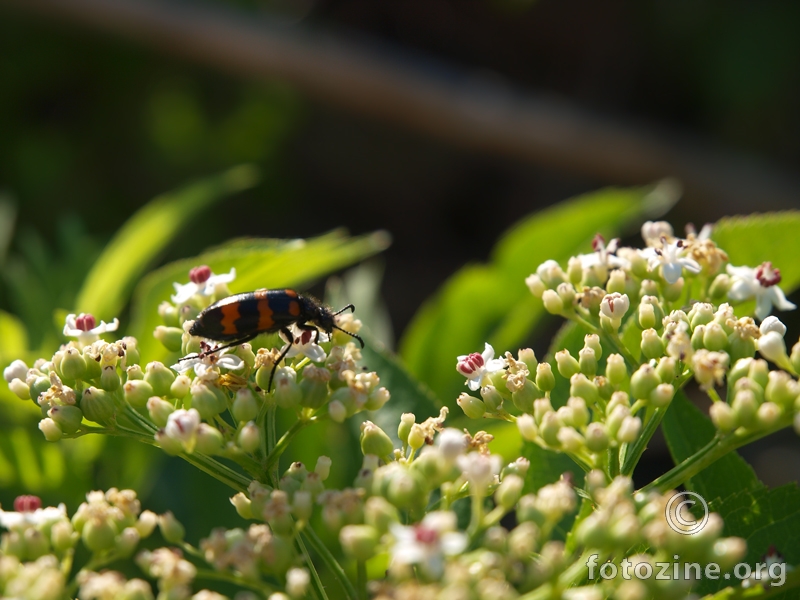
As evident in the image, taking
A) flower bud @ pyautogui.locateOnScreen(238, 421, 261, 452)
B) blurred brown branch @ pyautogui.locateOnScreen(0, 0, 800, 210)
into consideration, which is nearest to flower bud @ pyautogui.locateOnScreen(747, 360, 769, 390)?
flower bud @ pyautogui.locateOnScreen(238, 421, 261, 452)

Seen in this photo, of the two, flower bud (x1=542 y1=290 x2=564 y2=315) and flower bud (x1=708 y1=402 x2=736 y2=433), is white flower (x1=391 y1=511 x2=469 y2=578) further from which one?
flower bud (x1=542 y1=290 x2=564 y2=315)

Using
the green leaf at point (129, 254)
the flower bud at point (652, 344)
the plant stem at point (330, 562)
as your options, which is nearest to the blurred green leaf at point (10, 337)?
the green leaf at point (129, 254)

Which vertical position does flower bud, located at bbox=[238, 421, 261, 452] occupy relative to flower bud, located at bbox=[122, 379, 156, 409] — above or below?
below

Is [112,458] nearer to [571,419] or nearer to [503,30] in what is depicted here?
[571,419]

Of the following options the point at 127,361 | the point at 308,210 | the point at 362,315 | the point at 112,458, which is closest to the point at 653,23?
the point at 308,210

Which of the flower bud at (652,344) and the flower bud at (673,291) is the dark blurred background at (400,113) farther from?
the flower bud at (652,344)

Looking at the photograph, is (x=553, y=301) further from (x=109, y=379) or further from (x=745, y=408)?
(x=109, y=379)

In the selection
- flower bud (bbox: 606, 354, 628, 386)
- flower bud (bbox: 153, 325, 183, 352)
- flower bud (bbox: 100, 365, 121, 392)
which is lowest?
flower bud (bbox: 606, 354, 628, 386)
